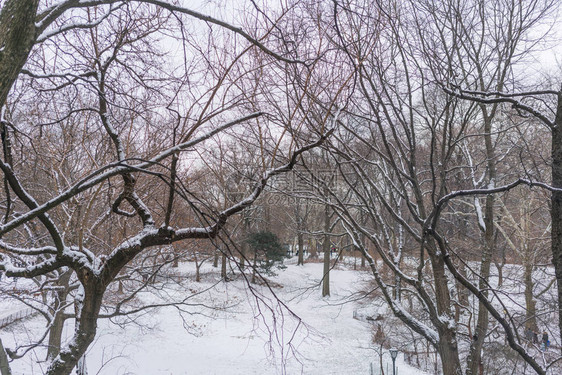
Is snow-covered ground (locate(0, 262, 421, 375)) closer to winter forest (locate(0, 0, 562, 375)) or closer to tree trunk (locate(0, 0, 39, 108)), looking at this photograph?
winter forest (locate(0, 0, 562, 375))

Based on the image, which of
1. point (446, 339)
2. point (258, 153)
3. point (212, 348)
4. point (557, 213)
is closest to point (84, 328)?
point (258, 153)

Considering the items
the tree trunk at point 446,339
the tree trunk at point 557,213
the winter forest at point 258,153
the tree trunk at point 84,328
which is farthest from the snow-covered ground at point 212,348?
the tree trunk at point 557,213

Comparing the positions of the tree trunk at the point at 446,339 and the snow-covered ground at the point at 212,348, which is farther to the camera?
the snow-covered ground at the point at 212,348

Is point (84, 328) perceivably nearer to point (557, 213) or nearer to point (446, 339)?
point (446, 339)

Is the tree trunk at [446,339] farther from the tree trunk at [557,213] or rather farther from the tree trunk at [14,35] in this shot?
the tree trunk at [14,35]

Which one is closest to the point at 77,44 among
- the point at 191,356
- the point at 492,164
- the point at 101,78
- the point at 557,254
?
the point at 101,78

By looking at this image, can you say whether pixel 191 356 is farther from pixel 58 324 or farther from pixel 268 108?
pixel 268 108

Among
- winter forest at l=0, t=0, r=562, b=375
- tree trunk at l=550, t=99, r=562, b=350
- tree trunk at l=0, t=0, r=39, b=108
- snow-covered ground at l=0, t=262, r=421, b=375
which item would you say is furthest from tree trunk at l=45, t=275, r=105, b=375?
snow-covered ground at l=0, t=262, r=421, b=375

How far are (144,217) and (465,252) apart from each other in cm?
997

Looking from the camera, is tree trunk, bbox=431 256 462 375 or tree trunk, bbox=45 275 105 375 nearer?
tree trunk, bbox=45 275 105 375

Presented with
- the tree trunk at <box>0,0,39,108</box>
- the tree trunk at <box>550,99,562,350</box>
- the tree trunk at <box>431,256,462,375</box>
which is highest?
the tree trunk at <box>0,0,39,108</box>

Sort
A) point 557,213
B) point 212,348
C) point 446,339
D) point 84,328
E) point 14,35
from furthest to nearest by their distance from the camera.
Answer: point 212,348
point 446,339
point 84,328
point 557,213
point 14,35

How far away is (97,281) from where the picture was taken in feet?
12.8

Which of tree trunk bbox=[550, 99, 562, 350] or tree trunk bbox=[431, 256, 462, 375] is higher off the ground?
tree trunk bbox=[550, 99, 562, 350]
